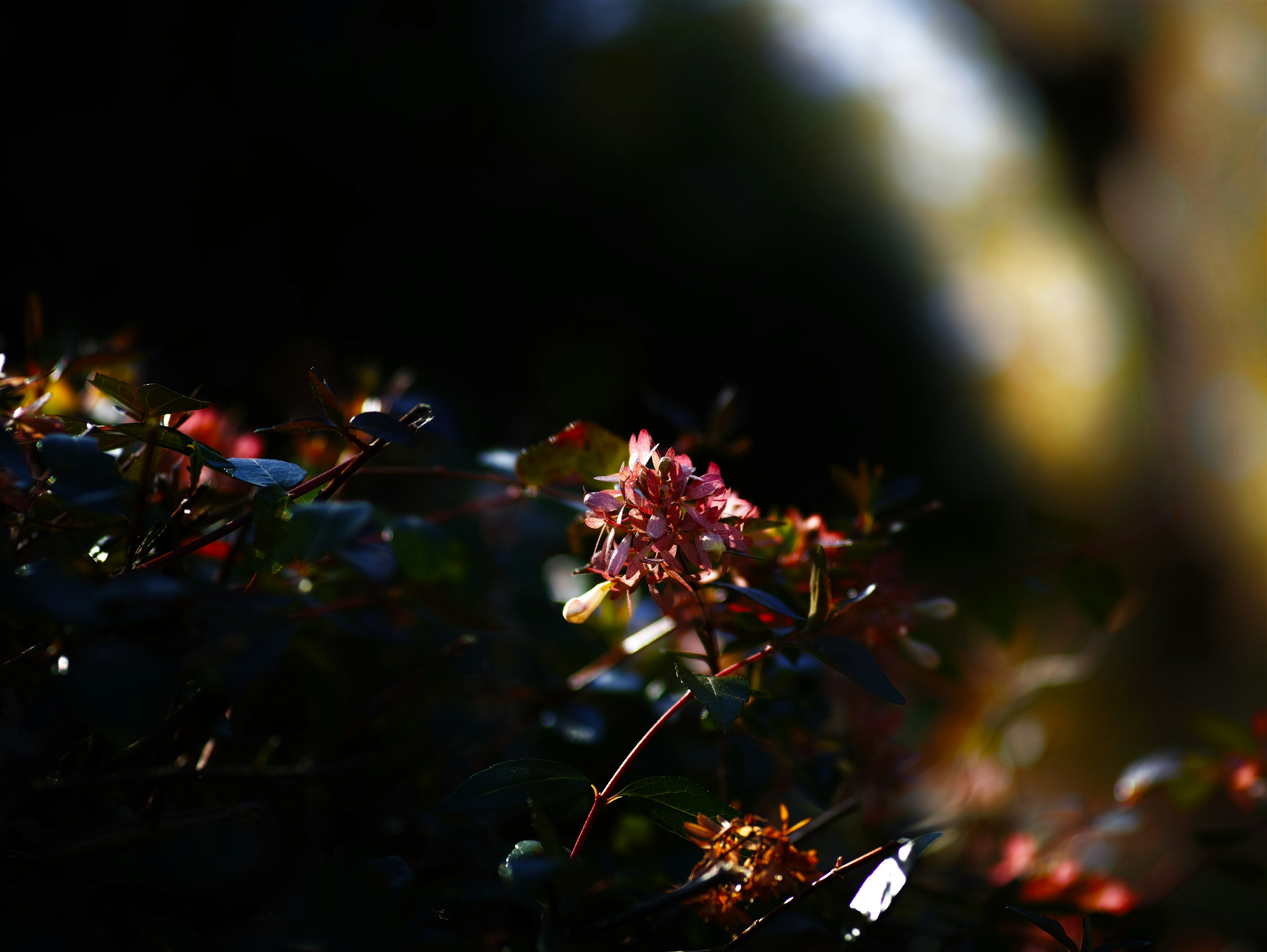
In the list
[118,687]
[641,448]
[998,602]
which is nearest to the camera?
[118,687]

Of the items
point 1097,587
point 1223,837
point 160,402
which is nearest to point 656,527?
point 160,402

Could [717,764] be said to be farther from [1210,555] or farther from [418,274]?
[1210,555]

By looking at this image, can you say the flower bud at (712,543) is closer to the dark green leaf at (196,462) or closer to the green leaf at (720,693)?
the green leaf at (720,693)

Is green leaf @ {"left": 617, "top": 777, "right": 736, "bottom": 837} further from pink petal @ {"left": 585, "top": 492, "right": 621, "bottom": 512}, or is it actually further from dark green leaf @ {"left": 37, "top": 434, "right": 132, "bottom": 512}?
dark green leaf @ {"left": 37, "top": 434, "right": 132, "bottom": 512}

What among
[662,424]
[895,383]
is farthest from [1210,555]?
[662,424]

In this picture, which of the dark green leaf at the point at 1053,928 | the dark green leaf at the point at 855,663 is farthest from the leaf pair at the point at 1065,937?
the dark green leaf at the point at 855,663

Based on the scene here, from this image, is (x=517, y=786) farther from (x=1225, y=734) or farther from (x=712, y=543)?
(x=1225, y=734)
